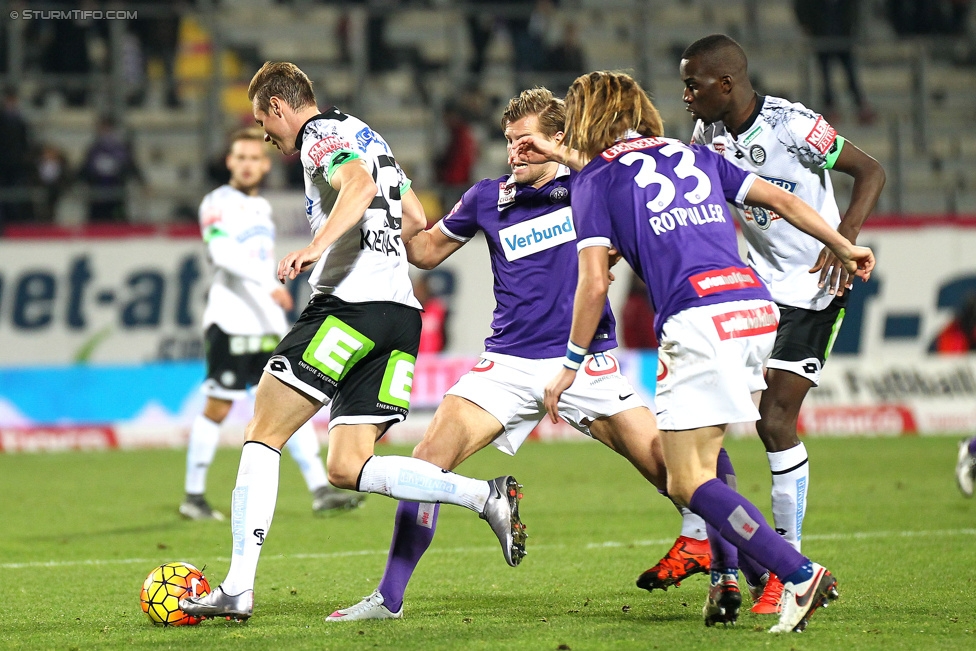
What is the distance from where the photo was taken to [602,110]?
5.23 m

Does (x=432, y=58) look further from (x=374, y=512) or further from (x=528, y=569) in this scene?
(x=528, y=569)

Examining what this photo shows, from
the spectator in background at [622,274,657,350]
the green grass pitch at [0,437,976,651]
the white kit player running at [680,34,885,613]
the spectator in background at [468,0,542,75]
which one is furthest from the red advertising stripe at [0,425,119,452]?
the white kit player running at [680,34,885,613]

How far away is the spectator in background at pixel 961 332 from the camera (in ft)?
55.8

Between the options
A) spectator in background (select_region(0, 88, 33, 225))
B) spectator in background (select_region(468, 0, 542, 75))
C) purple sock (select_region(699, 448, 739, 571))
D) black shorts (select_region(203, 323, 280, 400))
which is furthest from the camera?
spectator in background (select_region(468, 0, 542, 75))

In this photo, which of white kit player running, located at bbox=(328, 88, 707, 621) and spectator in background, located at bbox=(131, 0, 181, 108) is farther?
spectator in background, located at bbox=(131, 0, 181, 108)

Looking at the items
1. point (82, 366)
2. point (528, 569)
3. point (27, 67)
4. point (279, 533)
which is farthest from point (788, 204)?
point (27, 67)

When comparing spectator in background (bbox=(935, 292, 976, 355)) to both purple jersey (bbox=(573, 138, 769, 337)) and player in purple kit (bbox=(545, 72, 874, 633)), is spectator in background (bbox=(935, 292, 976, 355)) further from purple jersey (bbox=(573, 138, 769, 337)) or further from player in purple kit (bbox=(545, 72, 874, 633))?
purple jersey (bbox=(573, 138, 769, 337))

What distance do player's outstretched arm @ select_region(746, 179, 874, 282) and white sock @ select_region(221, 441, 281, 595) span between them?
2302 mm

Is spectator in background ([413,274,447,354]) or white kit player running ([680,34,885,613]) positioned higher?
white kit player running ([680,34,885,613])

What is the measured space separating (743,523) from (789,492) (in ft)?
4.29

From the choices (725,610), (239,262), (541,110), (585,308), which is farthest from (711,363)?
(239,262)

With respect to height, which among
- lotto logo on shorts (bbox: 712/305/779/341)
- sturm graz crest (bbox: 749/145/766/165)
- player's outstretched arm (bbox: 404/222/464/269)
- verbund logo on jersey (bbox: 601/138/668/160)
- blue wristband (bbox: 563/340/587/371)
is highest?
verbund logo on jersey (bbox: 601/138/668/160)

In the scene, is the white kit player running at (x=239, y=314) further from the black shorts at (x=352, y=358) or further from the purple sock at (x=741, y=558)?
the purple sock at (x=741, y=558)

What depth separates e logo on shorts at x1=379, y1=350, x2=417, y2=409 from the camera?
5.74 m
